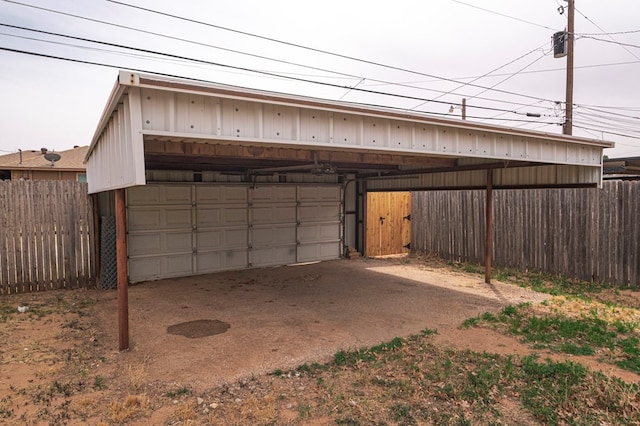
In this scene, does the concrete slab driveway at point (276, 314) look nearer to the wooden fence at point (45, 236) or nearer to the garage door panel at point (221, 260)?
the garage door panel at point (221, 260)

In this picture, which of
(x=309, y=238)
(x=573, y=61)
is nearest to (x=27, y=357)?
(x=309, y=238)

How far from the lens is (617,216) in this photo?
322 inches

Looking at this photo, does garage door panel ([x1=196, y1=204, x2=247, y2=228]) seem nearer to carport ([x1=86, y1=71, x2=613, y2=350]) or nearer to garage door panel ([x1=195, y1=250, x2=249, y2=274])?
carport ([x1=86, y1=71, x2=613, y2=350])

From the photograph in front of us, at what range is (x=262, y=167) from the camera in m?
9.66

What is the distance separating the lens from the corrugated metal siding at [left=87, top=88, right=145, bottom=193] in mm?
3768

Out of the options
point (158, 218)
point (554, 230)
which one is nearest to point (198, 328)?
point (158, 218)

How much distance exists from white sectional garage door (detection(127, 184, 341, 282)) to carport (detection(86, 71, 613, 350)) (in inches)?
1.1

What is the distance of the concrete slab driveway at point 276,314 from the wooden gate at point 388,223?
3056 mm

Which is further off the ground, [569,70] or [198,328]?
[569,70]

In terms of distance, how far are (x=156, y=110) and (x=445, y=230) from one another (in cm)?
1018

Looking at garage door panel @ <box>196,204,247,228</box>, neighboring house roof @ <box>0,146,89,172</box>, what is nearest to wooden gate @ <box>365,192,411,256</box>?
garage door panel @ <box>196,204,247,228</box>

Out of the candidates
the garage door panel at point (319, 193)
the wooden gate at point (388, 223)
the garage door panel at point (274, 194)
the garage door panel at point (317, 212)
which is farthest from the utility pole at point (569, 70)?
the garage door panel at point (274, 194)

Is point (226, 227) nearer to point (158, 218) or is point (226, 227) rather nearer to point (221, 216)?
point (221, 216)

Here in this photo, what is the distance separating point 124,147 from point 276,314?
145 inches
